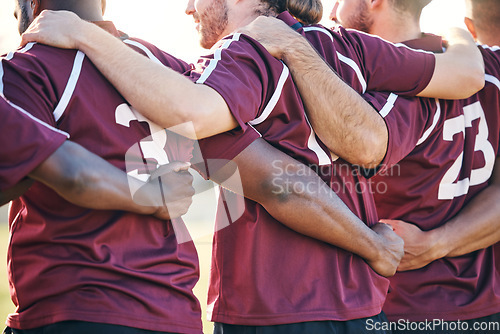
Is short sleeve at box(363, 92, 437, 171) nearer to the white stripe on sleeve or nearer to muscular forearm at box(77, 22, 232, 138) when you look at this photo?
muscular forearm at box(77, 22, 232, 138)

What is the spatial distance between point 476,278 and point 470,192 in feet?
1.47

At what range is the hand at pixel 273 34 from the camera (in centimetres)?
226

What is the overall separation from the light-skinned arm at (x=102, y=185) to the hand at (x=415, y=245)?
1246 mm

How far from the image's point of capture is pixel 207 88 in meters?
1.93

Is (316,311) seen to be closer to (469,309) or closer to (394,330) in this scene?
(394,330)

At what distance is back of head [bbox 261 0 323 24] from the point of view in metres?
2.96

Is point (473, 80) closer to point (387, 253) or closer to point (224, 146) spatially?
point (387, 253)

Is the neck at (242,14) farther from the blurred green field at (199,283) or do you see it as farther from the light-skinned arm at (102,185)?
the blurred green field at (199,283)

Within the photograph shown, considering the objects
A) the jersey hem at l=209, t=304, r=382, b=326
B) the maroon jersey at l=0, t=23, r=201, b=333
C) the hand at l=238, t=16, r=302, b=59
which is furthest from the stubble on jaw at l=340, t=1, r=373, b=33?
the maroon jersey at l=0, t=23, r=201, b=333

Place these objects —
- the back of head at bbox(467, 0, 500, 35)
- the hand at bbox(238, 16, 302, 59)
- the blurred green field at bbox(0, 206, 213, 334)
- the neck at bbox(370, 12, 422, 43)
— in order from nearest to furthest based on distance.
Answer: the hand at bbox(238, 16, 302, 59) → the neck at bbox(370, 12, 422, 43) → the back of head at bbox(467, 0, 500, 35) → the blurred green field at bbox(0, 206, 213, 334)

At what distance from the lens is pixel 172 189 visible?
1.92m

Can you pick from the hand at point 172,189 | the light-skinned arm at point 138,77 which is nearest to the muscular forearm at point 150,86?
the light-skinned arm at point 138,77

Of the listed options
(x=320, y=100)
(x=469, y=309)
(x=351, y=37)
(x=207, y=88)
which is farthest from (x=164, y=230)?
(x=469, y=309)

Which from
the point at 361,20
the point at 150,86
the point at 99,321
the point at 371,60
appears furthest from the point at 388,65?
the point at 99,321
